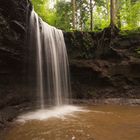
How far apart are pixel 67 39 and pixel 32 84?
11.4 feet

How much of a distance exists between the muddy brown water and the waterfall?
10.3 feet

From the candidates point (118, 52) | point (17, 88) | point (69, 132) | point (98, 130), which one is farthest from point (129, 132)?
point (118, 52)

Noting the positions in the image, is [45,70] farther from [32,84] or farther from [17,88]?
[17,88]

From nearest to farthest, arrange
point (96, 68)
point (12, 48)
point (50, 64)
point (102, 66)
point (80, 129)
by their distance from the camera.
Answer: point (80, 129), point (12, 48), point (50, 64), point (96, 68), point (102, 66)

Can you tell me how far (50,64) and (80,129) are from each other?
538 cm

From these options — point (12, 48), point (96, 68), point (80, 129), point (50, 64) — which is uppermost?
point (12, 48)

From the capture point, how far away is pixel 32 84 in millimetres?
10953

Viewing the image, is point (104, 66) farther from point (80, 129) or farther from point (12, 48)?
point (80, 129)

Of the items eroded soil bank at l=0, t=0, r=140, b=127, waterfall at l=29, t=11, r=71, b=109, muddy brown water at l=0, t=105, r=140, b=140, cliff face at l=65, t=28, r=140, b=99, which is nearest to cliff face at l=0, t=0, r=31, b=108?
eroded soil bank at l=0, t=0, r=140, b=127

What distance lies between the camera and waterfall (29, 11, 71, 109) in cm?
1056

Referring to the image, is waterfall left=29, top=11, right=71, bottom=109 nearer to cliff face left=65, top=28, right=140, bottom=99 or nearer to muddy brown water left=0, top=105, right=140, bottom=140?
cliff face left=65, top=28, right=140, bottom=99

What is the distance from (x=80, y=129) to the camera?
6.48m

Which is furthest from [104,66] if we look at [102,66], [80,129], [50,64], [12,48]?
[80,129]

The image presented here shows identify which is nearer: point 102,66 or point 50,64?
point 50,64
